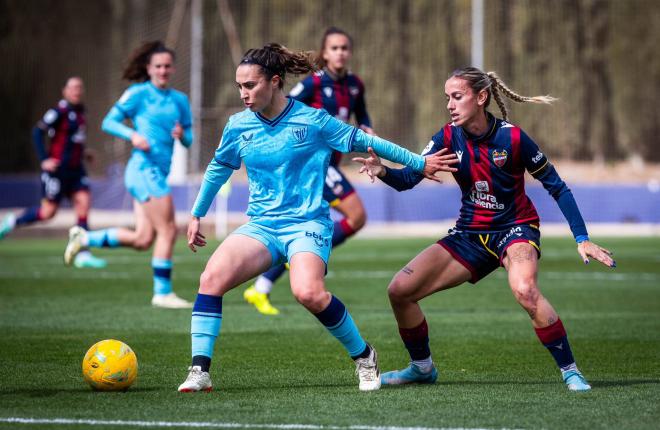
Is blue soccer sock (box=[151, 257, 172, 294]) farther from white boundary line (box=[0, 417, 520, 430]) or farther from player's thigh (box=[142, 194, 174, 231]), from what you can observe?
white boundary line (box=[0, 417, 520, 430])

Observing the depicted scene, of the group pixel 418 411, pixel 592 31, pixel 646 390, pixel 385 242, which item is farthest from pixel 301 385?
pixel 592 31

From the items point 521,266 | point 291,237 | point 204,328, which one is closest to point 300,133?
point 291,237

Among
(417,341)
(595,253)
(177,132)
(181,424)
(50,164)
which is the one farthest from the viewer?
(50,164)

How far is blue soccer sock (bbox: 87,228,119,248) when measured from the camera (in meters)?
11.8

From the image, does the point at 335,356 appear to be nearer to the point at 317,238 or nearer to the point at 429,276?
the point at 429,276

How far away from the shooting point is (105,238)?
11.9 meters

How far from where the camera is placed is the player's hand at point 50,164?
52.7 feet

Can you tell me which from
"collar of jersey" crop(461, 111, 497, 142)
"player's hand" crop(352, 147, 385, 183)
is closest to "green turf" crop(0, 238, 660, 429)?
"player's hand" crop(352, 147, 385, 183)

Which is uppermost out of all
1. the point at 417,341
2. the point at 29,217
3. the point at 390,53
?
the point at 390,53

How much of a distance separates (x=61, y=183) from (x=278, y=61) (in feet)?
34.9

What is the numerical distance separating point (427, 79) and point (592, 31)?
19.9ft

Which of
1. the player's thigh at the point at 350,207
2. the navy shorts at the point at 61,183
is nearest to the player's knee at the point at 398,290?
the player's thigh at the point at 350,207

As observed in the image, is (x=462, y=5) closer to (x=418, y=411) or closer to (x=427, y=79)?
(x=427, y=79)

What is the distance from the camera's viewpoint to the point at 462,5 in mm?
34625
